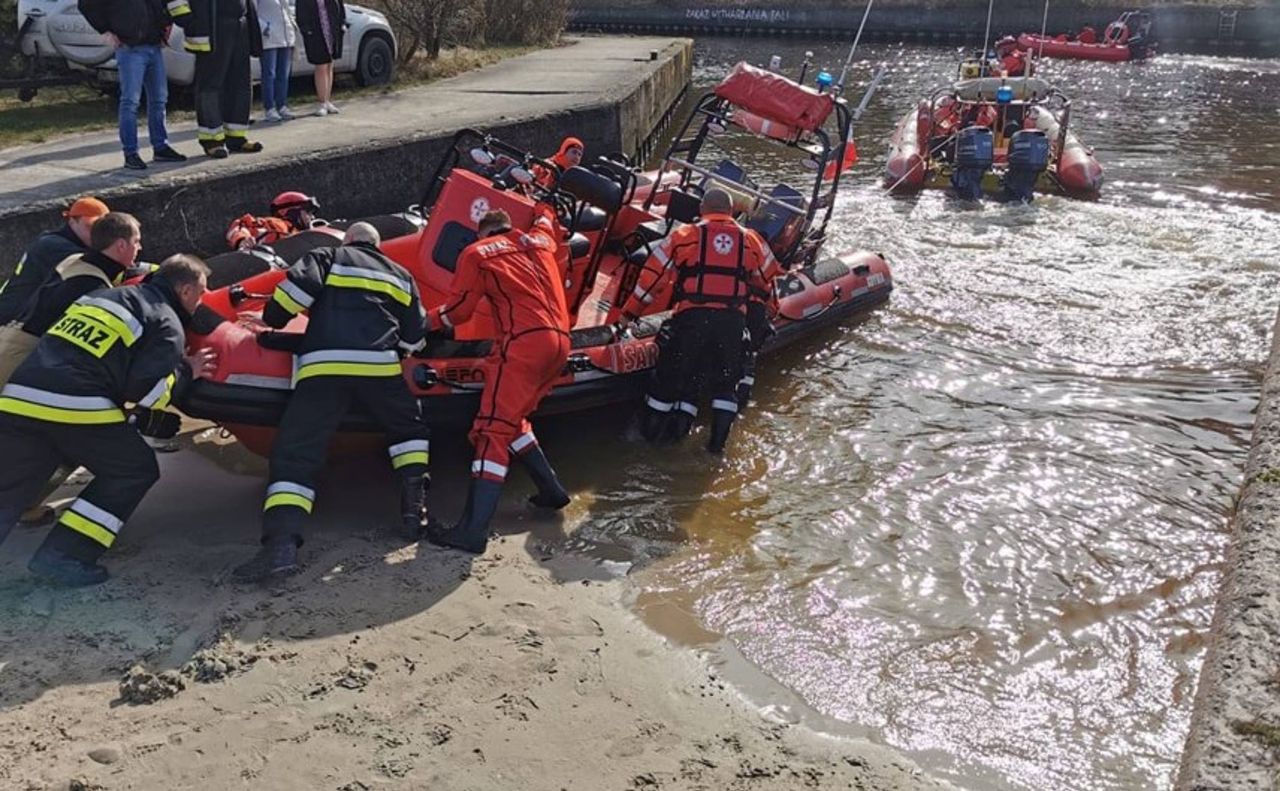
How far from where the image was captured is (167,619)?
13.4 feet

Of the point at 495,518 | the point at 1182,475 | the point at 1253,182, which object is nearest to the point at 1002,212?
the point at 1253,182

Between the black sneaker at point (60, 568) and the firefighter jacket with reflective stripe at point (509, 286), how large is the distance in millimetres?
1849

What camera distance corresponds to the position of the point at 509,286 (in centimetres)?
511

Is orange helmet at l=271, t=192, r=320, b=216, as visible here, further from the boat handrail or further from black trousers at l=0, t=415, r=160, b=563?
black trousers at l=0, t=415, r=160, b=563

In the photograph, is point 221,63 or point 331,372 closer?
point 331,372

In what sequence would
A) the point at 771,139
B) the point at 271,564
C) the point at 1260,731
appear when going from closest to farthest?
the point at 1260,731 → the point at 271,564 → the point at 771,139

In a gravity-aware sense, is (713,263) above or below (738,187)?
below

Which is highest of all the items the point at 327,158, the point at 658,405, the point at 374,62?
the point at 374,62

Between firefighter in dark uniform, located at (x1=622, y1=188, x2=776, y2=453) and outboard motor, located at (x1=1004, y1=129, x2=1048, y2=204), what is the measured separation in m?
6.41

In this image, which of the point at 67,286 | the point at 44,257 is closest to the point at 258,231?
the point at 44,257

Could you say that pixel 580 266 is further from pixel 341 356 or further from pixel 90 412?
pixel 90 412

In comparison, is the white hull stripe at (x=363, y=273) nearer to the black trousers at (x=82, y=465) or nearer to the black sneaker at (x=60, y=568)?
the black trousers at (x=82, y=465)

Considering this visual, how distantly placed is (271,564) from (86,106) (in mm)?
7890

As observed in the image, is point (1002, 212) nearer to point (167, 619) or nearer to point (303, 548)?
point (303, 548)
